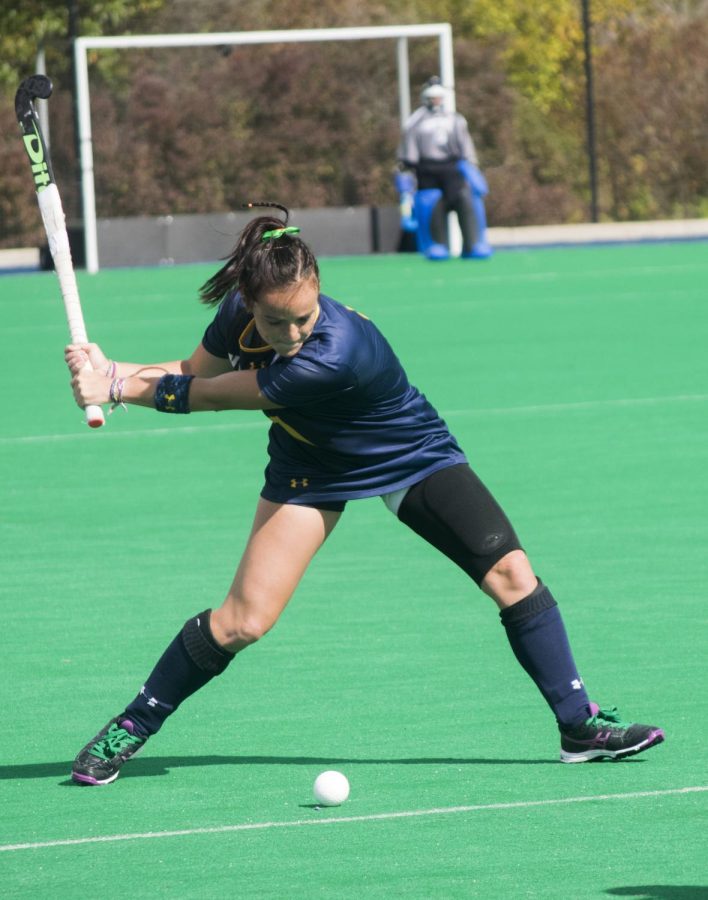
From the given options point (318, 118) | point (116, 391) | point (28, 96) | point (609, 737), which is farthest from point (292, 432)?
point (318, 118)

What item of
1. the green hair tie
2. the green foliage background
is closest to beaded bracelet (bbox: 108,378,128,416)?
the green hair tie

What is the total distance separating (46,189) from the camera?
659 centimetres

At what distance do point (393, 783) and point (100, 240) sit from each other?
24.6 metres

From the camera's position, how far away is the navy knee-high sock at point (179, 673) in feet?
19.4

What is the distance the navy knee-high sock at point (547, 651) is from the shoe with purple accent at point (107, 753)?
1100 millimetres

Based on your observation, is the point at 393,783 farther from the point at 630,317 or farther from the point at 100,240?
the point at 100,240

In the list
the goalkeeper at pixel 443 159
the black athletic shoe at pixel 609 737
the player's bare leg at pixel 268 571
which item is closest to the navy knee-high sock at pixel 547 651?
the black athletic shoe at pixel 609 737

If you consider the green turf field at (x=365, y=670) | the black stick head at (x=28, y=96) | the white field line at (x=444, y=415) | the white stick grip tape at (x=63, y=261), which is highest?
the black stick head at (x=28, y=96)

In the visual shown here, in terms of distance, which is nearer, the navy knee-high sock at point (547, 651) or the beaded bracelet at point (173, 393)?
the beaded bracelet at point (173, 393)

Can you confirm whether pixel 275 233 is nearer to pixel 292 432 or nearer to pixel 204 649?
pixel 292 432

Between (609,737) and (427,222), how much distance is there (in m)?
23.2

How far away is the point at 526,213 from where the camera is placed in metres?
36.9

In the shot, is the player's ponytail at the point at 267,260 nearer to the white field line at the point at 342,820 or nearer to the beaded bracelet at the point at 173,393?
the beaded bracelet at the point at 173,393

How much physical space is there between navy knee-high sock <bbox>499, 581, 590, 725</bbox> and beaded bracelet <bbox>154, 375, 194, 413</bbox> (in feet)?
3.48
